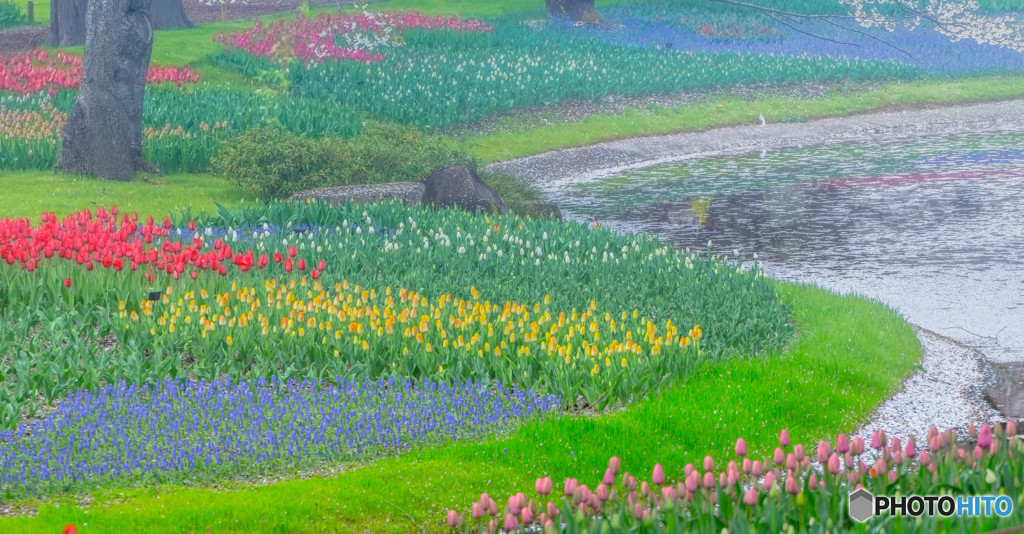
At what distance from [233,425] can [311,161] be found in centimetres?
1066

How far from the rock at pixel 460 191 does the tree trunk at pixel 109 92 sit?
5.09m

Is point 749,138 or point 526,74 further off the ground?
point 526,74

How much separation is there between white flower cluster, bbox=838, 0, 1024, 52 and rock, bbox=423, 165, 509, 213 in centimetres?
2282

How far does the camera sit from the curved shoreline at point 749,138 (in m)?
24.5

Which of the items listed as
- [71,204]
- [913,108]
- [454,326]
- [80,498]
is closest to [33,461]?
[80,498]

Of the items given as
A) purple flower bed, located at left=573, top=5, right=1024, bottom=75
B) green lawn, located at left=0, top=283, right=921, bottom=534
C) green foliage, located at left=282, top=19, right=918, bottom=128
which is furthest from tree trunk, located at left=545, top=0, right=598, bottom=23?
green lawn, located at left=0, top=283, right=921, bottom=534

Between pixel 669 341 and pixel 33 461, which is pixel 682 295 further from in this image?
pixel 33 461

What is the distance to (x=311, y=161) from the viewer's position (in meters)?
18.5

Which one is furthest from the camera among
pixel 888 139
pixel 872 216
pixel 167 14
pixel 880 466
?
pixel 167 14

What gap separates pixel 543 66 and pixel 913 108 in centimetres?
1037

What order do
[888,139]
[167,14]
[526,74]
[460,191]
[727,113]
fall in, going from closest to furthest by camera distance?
[460,191] → [888,139] → [526,74] → [727,113] → [167,14]

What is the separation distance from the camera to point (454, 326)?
10.3 m

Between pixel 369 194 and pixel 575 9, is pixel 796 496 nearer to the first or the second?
pixel 369 194

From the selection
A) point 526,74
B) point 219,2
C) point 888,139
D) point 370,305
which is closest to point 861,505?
point 370,305
